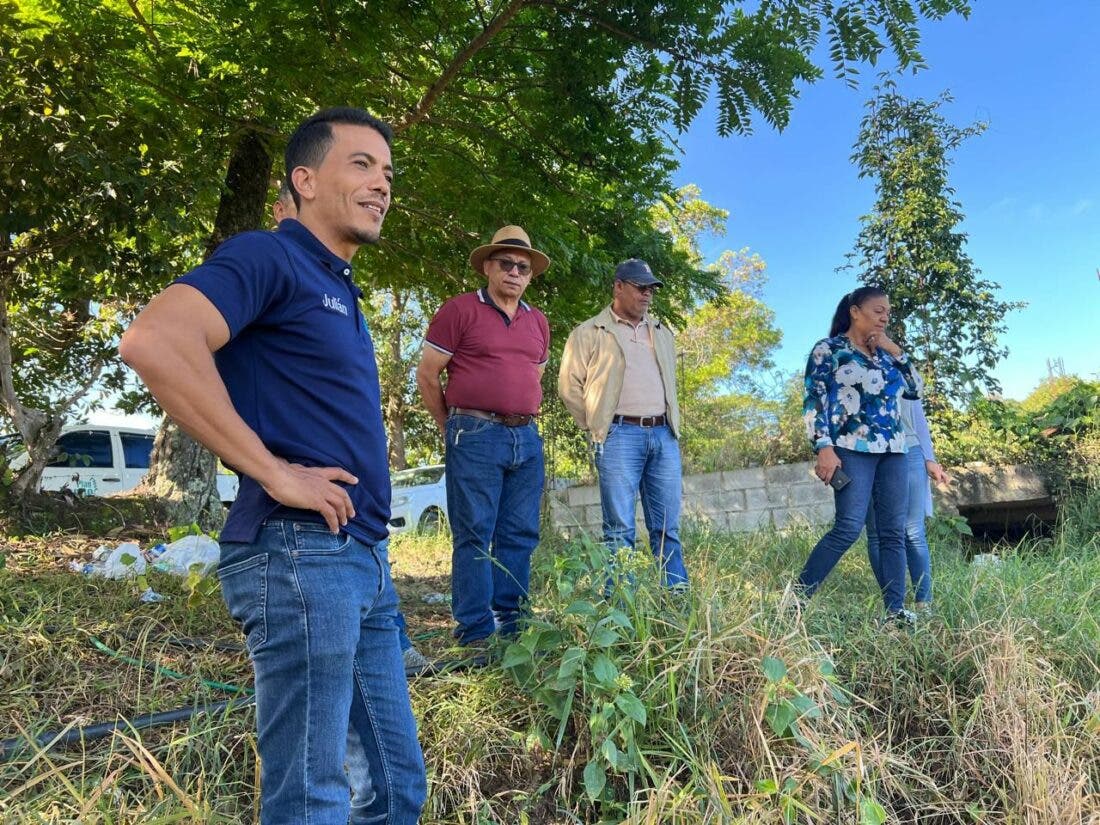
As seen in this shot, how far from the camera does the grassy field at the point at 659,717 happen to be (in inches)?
91.3

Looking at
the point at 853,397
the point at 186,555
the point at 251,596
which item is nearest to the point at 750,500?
the point at 853,397

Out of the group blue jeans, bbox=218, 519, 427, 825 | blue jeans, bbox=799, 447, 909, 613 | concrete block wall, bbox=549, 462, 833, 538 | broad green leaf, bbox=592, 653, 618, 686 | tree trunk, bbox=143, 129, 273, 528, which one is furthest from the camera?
concrete block wall, bbox=549, 462, 833, 538

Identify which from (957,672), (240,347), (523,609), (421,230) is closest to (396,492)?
(421,230)

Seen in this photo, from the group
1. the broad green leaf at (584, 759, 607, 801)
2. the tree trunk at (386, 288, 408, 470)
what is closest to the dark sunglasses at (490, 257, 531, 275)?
the broad green leaf at (584, 759, 607, 801)

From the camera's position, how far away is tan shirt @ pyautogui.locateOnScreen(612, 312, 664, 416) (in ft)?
13.1

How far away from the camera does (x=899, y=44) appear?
136 inches

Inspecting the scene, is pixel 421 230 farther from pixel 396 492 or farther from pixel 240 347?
pixel 396 492

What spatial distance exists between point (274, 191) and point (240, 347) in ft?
22.9

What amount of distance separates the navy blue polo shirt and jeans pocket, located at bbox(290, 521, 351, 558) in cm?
2

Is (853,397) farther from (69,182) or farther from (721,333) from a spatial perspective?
(721,333)

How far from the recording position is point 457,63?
13.9ft

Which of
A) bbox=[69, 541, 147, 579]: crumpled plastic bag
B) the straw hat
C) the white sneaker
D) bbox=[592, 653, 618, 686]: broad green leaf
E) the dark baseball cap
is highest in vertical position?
the straw hat

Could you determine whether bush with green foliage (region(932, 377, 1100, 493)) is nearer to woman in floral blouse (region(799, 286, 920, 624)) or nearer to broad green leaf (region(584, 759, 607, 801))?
woman in floral blouse (region(799, 286, 920, 624))

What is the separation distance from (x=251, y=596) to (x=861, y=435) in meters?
3.44
